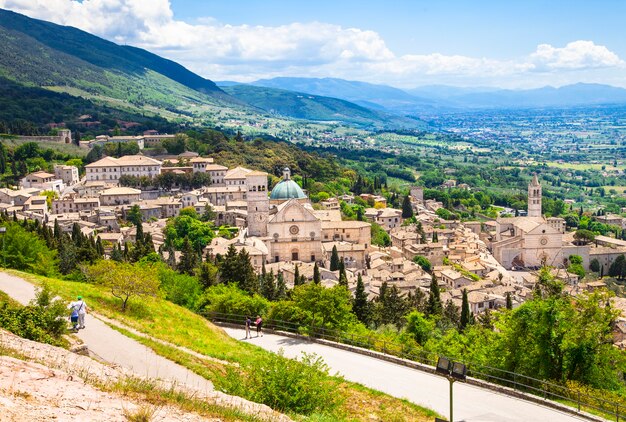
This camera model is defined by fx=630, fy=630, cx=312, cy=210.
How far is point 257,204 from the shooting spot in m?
62.8

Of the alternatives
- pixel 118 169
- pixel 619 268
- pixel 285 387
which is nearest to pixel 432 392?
pixel 285 387

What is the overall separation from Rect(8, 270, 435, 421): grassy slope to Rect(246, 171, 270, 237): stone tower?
3751cm

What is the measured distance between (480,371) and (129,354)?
9.93m

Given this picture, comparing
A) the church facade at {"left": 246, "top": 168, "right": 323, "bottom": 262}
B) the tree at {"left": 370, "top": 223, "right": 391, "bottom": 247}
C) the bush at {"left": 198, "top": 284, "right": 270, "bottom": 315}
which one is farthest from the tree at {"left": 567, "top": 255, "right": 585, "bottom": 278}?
the bush at {"left": 198, "top": 284, "right": 270, "bottom": 315}

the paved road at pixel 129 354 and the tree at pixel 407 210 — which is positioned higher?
the paved road at pixel 129 354

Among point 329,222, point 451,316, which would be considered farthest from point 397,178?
point 451,316

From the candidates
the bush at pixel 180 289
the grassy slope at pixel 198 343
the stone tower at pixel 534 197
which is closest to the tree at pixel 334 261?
the bush at pixel 180 289

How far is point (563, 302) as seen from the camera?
722 inches

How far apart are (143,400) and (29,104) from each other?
141 meters

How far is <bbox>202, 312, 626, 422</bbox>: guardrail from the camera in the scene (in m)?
15.0

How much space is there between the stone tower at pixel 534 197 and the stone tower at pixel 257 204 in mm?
34854

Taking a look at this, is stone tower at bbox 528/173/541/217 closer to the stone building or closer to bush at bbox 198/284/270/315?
the stone building

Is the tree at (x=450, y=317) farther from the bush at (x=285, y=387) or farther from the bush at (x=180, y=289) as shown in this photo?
the bush at (x=285, y=387)

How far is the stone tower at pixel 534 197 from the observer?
77.9m
